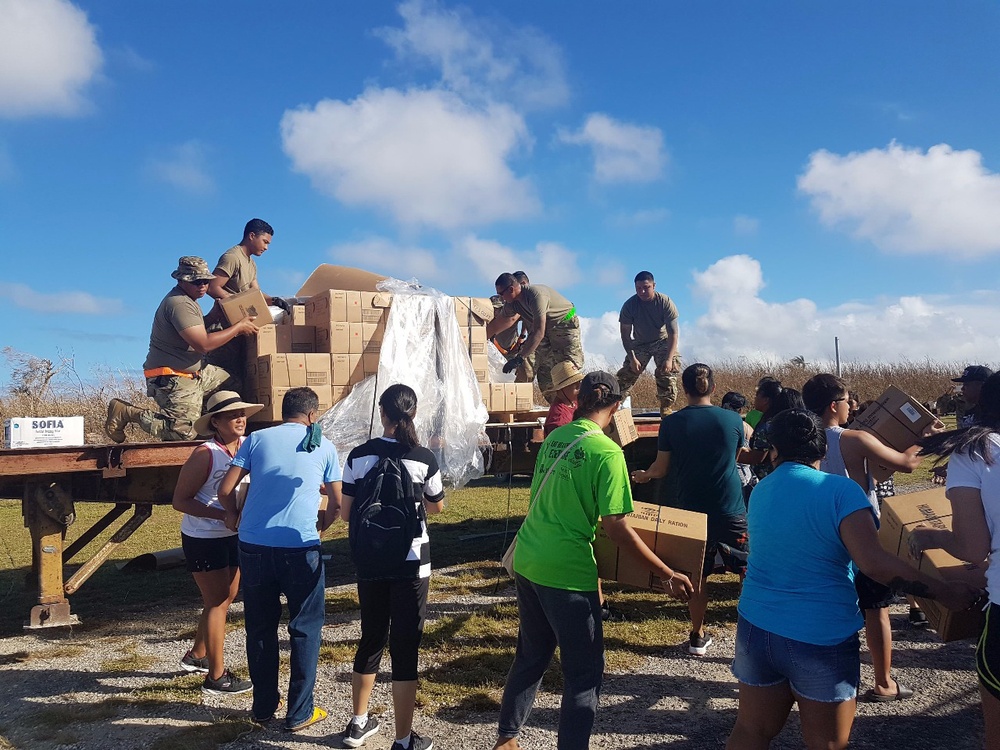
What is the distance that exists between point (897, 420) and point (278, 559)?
3.45 metres

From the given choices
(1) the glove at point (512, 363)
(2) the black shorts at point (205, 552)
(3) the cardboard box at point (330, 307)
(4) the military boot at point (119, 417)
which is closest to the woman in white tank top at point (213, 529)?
(2) the black shorts at point (205, 552)

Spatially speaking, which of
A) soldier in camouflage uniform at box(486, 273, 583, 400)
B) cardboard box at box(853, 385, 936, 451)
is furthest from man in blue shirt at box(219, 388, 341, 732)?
soldier in camouflage uniform at box(486, 273, 583, 400)

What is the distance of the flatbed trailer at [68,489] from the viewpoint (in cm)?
479

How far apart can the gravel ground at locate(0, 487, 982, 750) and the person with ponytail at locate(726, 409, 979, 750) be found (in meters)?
1.36

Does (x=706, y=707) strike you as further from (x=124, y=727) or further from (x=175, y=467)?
(x=175, y=467)

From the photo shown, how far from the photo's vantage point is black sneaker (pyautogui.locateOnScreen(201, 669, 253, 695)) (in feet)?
13.9

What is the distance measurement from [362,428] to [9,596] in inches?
158

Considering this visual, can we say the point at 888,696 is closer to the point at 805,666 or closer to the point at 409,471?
the point at 805,666

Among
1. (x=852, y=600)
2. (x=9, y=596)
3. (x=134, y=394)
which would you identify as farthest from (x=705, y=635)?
(x=134, y=394)

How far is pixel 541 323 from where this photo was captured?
7.16 m

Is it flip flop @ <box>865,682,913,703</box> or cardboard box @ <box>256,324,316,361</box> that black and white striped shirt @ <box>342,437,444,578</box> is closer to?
cardboard box @ <box>256,324,316,361</box>

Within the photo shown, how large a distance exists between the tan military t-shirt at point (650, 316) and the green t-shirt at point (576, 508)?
18.8ft

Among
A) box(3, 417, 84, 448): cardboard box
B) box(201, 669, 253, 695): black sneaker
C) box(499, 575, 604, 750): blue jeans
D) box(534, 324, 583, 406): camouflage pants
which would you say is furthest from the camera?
box(534, 324, 583, 406): camouflage pants

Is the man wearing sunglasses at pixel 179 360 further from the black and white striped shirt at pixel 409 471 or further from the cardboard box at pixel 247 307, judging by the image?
the black and white striped shirt at pixel 409 471
